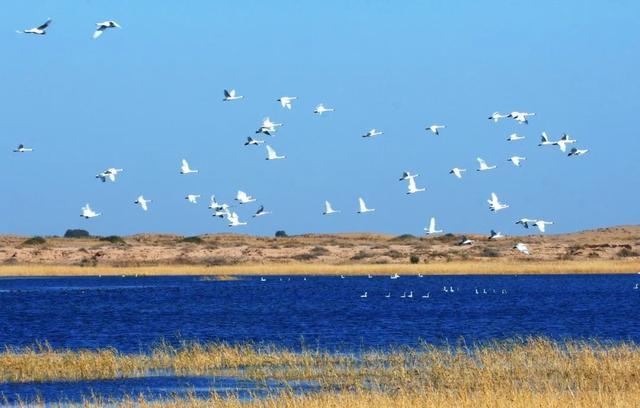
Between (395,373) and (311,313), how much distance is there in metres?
23.3

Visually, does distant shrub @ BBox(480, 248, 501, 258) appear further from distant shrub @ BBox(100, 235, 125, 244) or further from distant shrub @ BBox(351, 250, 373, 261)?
distant shrub @ BBox(100, 235, 125, 244)

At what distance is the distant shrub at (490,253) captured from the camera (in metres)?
85.0

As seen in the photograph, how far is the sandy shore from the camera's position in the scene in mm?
76812

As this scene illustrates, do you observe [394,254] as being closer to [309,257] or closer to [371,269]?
[309,257]

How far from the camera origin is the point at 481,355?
25.5 metres

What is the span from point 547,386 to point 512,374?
202 centimetres

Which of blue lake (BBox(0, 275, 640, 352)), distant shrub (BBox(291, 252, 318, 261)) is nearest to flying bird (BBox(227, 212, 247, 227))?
blue lake (BBox(0, 275, 640, 352))

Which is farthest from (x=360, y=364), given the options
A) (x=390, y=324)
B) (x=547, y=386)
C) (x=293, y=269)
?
(x=293, y=269)

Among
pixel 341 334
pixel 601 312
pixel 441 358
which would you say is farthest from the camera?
pixel 601 312

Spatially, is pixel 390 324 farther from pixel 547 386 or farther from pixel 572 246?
pixel 572 246

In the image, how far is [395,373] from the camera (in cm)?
2261

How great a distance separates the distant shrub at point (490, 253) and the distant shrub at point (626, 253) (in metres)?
8.34

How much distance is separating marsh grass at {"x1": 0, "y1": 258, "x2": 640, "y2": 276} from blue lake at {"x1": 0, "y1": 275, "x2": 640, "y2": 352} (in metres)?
1.03

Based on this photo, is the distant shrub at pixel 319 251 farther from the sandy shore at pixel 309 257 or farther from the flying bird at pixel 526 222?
the flying bird at pixel 526 222
